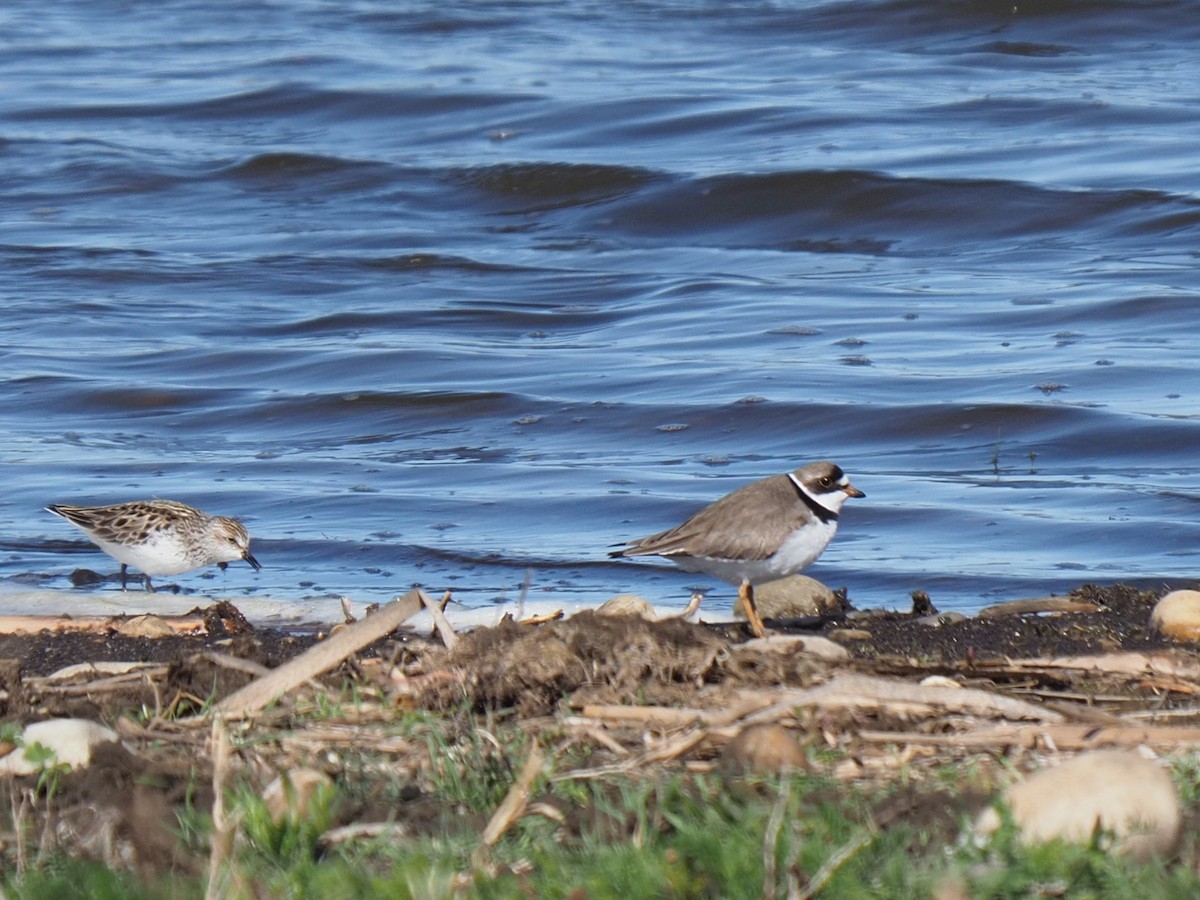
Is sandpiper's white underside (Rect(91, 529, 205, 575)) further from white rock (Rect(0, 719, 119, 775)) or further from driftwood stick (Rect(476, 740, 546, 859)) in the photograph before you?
driftwood stick (Rect(476, 740, 546, 859))

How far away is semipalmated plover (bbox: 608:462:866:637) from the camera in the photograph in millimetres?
6625

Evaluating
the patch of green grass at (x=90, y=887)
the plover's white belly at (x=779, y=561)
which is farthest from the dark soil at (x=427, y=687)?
the plover's white belly at (x=779, y=561)

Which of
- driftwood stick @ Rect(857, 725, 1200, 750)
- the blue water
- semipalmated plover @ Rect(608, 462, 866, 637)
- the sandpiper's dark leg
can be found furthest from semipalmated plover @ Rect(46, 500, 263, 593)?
driftwood stick @ Rect(857, 725, 1200, 750)

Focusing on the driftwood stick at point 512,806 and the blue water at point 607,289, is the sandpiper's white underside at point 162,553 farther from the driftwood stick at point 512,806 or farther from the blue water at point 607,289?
the driftwood stick at point 512,806

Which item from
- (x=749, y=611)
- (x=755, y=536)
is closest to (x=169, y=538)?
(x=755, y=536)

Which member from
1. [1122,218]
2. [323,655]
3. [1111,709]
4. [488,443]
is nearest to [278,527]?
[488,443]

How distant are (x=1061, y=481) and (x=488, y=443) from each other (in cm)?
337

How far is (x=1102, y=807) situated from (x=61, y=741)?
213 cm

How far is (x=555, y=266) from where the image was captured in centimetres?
1562

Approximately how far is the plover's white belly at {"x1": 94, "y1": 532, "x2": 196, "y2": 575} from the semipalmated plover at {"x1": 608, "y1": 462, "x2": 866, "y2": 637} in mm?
2424

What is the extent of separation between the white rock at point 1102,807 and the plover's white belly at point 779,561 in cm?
327

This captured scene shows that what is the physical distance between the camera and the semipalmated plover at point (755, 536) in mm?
6625

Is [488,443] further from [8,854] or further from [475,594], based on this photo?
[8,854]

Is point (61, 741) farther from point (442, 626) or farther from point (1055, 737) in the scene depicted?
point (1055, 737)
